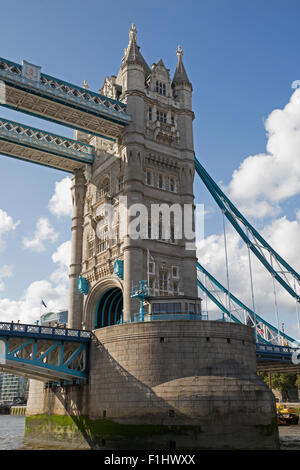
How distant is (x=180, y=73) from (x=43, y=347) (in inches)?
1449

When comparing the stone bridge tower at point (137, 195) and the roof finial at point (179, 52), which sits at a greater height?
the roof finial at point (179, 52)

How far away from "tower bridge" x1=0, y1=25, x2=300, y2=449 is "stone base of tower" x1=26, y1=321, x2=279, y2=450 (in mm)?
84

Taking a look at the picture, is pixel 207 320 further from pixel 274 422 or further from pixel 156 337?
pixel 274 422

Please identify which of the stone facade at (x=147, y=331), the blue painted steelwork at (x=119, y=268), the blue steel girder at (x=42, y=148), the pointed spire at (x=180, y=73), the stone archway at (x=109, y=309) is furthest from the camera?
the pointed spire at (x=180, y=73)

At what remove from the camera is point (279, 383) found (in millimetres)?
100625

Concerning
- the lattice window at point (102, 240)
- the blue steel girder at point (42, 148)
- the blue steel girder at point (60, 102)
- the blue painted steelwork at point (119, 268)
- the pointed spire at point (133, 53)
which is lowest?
the blue painted steelwork at point (119, 268)

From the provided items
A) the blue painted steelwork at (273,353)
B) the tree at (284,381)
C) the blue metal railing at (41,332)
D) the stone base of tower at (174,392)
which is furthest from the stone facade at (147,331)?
the tree at (284,381)

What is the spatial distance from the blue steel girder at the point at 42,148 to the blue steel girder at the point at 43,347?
2316 centimetres

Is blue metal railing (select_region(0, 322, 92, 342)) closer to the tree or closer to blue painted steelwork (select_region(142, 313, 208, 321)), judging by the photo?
blue painted steelwork (select_region(142, 313, 208, 321))

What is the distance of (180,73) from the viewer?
197ft

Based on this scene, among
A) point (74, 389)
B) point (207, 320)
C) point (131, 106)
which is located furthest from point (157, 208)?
point (74, 389)

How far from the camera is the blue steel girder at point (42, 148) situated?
5462 centimetres

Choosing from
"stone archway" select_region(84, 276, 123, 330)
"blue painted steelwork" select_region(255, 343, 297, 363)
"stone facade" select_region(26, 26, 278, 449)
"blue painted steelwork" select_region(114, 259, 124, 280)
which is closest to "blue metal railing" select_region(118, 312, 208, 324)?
"stone facade" select_region(26, 26, 278, 449)

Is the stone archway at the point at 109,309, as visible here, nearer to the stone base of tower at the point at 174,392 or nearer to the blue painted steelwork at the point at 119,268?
the blue painted steelwork at the point at 119,268
